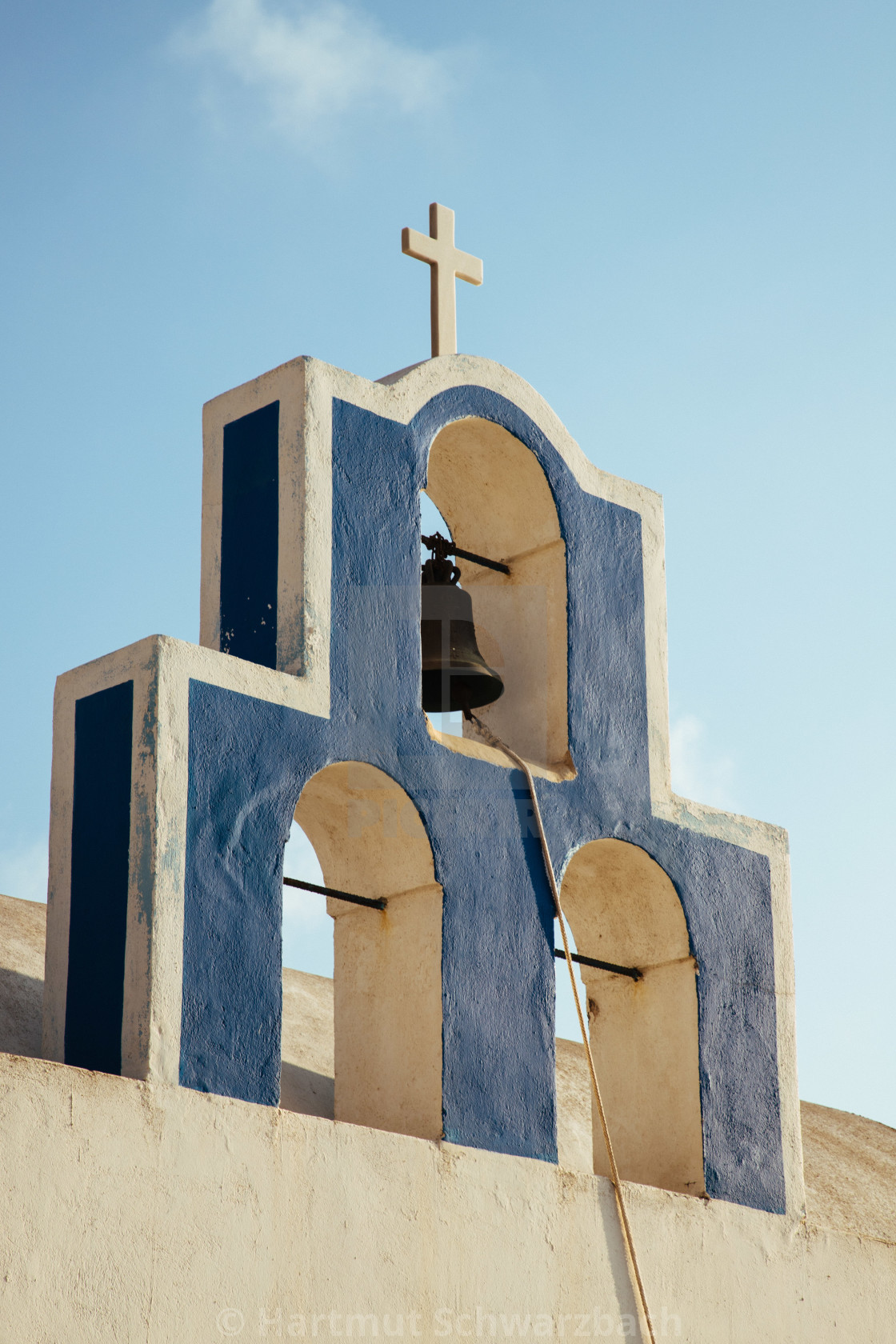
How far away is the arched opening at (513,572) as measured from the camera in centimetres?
753

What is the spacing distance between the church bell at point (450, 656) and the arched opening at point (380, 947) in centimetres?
71

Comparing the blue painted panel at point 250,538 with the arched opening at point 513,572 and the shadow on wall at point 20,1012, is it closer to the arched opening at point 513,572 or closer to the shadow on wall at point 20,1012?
the arched opening at point 513,572

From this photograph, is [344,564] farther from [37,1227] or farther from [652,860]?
[37,1227]

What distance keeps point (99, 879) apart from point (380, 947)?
3.96ft

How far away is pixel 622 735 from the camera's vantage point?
7.61 m

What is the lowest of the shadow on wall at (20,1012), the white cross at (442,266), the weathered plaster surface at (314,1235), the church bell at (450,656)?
the weathered plaster surface at (314,1235)

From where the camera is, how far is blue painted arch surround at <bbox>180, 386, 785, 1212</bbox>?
6.08 meters

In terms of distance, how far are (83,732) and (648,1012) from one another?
8.46ft

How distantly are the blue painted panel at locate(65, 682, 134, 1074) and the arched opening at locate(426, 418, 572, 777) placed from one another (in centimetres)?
180

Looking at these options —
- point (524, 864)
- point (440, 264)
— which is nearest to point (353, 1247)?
point (524, 864)

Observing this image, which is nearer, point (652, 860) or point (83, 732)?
point (83, 732)

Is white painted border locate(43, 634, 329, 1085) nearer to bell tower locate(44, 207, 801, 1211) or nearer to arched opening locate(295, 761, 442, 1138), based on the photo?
bell tower locate(44, 207, 801, 1211)

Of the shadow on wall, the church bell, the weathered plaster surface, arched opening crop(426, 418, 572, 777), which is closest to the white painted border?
the weathered plaster surface

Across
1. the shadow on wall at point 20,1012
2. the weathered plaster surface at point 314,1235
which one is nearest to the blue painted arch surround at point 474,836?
the weathered plaster surface at point 314,1235
